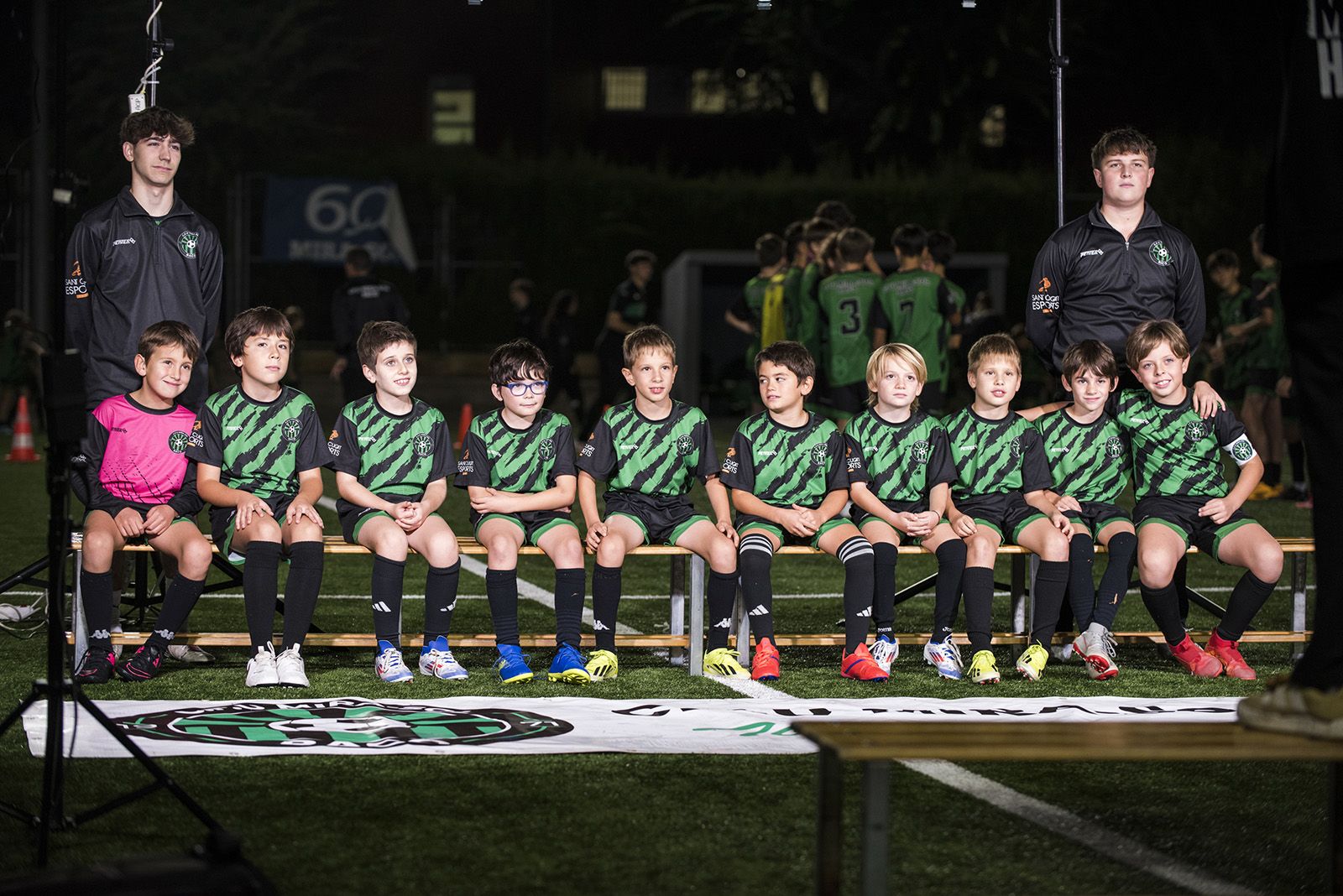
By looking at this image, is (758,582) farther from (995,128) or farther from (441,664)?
(995,128)

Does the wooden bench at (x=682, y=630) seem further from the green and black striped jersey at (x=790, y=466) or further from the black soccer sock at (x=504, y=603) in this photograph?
the green and black striped jersey at (x=790, y=466)

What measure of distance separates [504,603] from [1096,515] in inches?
91.9

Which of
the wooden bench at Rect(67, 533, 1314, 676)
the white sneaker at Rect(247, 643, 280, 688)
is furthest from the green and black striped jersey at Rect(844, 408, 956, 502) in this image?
the white sneaker at Rect(247, 643, 280, 688)

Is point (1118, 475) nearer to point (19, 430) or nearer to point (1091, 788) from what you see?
point (1091, 788)

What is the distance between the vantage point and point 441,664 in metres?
6.27

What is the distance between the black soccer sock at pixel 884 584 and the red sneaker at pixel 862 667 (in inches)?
6.5

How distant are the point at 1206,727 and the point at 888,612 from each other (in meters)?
3.12

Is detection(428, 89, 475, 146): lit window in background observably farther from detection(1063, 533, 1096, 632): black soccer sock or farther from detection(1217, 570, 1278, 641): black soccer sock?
detection(1217, 570, 1278, 641): black soccer sock

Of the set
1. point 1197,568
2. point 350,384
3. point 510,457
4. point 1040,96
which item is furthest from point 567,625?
point 1040,96

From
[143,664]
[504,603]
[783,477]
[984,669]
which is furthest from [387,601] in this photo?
[984,669]

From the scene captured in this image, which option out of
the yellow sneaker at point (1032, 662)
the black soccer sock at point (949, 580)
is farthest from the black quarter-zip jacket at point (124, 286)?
the yellow sneaker at point (1032, 662)

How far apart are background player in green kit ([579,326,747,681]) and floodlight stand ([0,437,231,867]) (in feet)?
8.53

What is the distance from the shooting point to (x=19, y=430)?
56.6 feet

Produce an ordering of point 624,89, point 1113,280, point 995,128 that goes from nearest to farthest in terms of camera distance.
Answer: point 1113,280, point 995,128, point 624,89
